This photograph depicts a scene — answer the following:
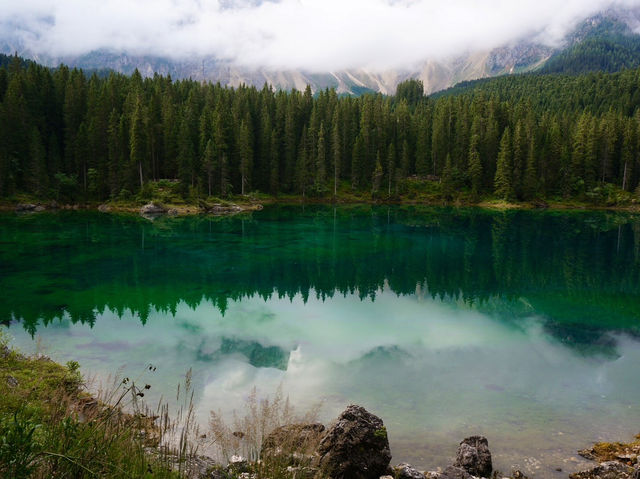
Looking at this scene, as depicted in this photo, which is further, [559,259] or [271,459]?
[559,259]

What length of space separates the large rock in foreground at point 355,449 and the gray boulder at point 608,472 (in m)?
4.90

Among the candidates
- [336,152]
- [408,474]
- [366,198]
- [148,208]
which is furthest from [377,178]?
Answer: [408,474]

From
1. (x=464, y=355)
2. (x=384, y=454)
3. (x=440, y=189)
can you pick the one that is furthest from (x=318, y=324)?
(x=440, y=189)

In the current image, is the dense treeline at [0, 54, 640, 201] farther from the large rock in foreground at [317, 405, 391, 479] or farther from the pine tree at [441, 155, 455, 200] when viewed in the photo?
the large rock in foreground at [317, 405, 391, 479]

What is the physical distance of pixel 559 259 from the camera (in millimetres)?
43531

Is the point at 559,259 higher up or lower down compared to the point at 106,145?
lower down

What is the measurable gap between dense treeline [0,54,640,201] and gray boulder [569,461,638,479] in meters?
87.1

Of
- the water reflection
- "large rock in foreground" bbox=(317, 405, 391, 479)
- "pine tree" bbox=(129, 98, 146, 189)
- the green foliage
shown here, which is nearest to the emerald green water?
the water reflection

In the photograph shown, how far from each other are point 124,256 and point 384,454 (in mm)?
36541

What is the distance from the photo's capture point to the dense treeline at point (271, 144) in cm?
8738

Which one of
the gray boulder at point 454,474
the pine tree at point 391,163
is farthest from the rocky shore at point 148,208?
the gray boulder at point 454,474

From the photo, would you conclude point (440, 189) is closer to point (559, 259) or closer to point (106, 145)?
point (559, 259)

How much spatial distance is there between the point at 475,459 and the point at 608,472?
3.08 m

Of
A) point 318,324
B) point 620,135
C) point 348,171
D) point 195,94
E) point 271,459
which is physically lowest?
point 318,324
